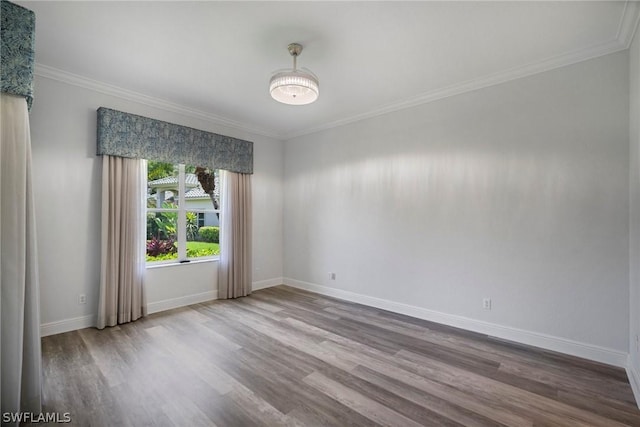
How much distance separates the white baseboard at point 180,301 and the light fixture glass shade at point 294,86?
3.27 metres

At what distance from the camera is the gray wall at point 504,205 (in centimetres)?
268

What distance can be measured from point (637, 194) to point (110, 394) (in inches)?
174

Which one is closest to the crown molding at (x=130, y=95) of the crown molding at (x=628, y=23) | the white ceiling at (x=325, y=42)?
the white ceiling at (x=325, y=42)

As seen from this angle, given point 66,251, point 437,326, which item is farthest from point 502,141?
point 66,251

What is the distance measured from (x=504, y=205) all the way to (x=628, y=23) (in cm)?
176

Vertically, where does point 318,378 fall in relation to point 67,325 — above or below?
below

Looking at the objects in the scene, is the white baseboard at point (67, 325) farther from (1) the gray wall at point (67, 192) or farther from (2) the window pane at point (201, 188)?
(2) the window pane at point (201, 188)

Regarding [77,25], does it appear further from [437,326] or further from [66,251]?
[437,326]

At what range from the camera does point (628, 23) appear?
2336 mm

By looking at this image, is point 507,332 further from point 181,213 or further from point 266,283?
point 181,213

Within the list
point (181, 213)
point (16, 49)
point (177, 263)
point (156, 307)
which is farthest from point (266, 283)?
point (16, 49)

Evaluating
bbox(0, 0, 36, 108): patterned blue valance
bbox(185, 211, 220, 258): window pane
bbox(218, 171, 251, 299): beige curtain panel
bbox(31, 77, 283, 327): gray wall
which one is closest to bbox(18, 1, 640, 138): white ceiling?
bbox(31, 77, 283, 327): gray wall

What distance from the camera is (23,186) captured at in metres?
1.78

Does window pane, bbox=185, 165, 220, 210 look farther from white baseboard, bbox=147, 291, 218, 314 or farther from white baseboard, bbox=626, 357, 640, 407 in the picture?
white baseboard, bbox=626, 357, 640, 407
